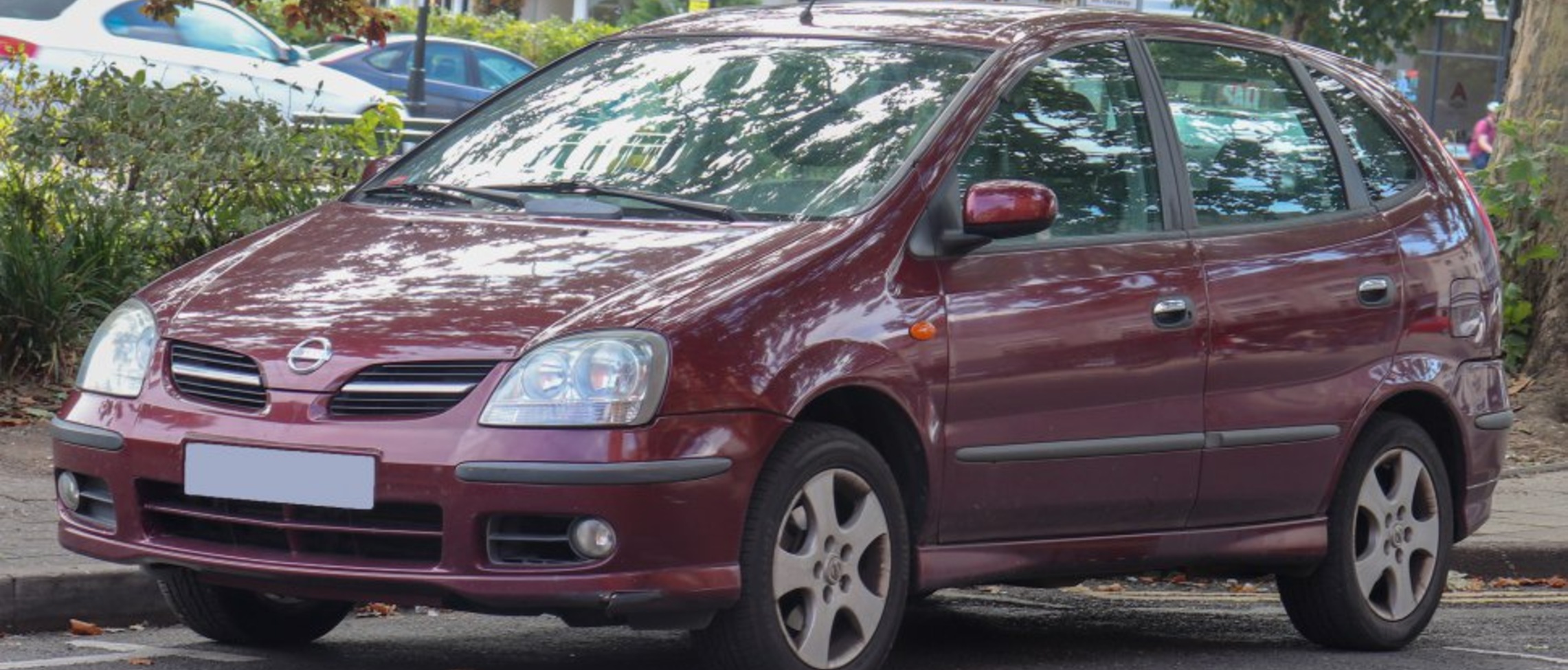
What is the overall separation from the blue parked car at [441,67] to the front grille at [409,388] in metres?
22.6

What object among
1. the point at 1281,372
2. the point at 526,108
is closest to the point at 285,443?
the point at 526,108

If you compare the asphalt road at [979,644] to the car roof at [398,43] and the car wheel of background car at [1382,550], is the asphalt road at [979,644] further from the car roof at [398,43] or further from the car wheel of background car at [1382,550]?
the car roof at [398,43]

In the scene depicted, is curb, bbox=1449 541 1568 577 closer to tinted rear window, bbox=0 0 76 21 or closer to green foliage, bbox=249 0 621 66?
tinted rear window, bbox=0 0 76 21

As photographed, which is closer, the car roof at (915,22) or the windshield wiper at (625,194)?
the windshield wiper at (625,194)

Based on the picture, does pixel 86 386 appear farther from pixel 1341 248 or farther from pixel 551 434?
pixel 1341 248

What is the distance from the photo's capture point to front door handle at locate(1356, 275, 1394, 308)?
7.18 metres

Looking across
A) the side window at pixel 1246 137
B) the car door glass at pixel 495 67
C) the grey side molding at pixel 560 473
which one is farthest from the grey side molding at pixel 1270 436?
the car door glass at pixel 495 67

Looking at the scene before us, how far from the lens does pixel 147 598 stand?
712 centimetres

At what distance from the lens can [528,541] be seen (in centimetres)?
539

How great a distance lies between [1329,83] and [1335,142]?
24 centimetres

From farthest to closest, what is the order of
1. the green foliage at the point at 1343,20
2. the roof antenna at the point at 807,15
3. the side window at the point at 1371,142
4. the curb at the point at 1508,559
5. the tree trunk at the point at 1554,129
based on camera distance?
the green foliage at the point at 1343,20 → the tree trunk at the point at 1554,129 → the curb at the point at 1508,559 → the side window at the point at 1371,142 → the roof antenna at the point at 807,15

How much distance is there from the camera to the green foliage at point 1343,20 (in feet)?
95.9

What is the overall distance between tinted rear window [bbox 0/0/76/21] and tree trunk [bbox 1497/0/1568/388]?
1086 centimetres

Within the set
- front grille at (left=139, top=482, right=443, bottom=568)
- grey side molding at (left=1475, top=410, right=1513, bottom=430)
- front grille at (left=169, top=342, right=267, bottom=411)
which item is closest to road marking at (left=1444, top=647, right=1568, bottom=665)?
grey side molding at (left=1475, top=410, right=1513, bottom=430)
